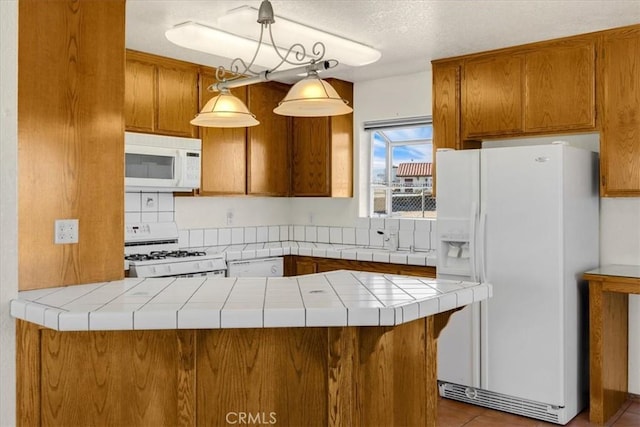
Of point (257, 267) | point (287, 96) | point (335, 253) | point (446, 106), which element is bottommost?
point (257, 267)

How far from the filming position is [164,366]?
7.20ft

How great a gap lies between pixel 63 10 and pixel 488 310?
2948mm

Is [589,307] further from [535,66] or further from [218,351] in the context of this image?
[218,351]

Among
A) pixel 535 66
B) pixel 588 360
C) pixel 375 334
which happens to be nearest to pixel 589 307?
pixel 588 360

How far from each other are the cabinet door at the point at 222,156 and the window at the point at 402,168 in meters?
1.20

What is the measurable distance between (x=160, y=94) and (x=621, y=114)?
325 centimetres

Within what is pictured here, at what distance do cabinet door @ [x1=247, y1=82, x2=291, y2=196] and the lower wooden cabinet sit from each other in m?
0.74

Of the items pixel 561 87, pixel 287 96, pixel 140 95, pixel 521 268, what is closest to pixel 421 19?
pixel 561 87

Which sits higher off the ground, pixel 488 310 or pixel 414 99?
pixel 414 99

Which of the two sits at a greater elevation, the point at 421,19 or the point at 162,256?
the point at 421,19

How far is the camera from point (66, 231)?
2.47 m

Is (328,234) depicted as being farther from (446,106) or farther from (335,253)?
(446,106)

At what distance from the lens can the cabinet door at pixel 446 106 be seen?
441 centimetres

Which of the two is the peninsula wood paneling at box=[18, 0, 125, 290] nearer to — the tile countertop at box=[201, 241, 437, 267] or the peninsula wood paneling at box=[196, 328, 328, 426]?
the peninsula wood paneling at box=[196, 328, 328, 426]
